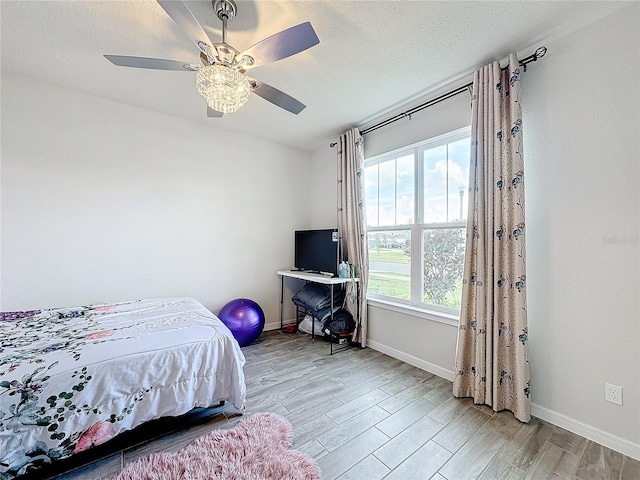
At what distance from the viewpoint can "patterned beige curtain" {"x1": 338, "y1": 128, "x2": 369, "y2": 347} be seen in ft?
10.3

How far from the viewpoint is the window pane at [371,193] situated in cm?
327

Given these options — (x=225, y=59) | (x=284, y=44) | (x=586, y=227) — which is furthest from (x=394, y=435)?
(x=225, y=59)

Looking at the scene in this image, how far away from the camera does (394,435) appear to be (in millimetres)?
1702

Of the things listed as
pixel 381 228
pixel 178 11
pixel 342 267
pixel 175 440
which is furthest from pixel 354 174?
pixel 175 440

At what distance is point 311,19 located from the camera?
168 cm

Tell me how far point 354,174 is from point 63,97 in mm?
3019

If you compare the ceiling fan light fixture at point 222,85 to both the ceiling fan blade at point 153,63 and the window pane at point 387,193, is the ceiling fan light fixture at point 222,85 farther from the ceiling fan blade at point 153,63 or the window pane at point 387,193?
the window pane at point 387,193

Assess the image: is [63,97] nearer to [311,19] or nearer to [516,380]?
[311,19]

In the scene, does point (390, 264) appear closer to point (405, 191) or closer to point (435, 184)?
point (405, 191)

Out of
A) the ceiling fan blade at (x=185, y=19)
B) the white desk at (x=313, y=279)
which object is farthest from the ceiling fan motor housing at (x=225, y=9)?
the white desk at (x=313, y=279)

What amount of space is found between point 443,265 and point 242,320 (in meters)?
2.29

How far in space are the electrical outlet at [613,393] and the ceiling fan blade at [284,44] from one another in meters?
2.67

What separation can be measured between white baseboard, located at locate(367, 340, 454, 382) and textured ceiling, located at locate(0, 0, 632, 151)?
8.53 ft

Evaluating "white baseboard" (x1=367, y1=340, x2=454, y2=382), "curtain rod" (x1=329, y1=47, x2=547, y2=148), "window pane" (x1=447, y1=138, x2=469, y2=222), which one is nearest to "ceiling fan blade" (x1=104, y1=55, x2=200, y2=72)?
"curtain rod" (x1=329, y1=47, x2=547, y2=148)
